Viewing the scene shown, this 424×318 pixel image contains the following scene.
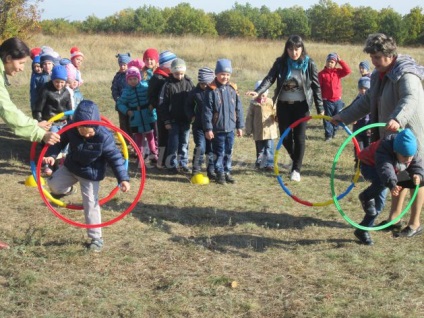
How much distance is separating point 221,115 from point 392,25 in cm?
5002

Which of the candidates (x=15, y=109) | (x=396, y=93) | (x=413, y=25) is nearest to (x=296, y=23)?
(x=413, y=25)

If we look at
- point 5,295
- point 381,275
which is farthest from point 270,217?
point 5,295

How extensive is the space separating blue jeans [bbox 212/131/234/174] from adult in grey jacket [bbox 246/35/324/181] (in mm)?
812

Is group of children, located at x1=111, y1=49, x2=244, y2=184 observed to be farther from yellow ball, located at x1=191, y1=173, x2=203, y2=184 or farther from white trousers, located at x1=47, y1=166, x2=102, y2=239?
white trousers, located at x1=47, y1=166, x2=102, y2=239

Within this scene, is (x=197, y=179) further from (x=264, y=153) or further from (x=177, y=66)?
(x=177, y=66)

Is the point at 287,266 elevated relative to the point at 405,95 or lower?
lower

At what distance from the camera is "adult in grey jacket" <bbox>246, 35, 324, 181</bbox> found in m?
8.29

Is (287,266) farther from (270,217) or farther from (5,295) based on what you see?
(5,295)

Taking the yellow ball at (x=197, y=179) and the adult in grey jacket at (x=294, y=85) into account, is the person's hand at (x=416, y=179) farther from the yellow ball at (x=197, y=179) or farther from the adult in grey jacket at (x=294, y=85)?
the yellow ball at (x=197, y=179)

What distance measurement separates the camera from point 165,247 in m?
5.99

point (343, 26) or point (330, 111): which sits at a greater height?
point (343, 26)

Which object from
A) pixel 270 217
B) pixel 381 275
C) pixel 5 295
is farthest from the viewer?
pixel 270 217

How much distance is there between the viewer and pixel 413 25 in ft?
177

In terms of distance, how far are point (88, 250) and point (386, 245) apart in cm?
308
